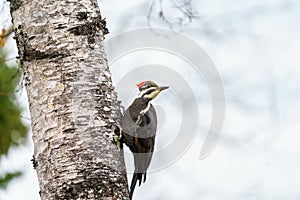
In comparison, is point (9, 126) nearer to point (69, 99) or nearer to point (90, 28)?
point (90, 28)

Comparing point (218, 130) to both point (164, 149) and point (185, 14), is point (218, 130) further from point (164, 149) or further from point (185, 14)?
point (185, 14)

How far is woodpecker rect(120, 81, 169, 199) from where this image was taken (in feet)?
10.2

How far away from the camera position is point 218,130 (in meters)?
3.14

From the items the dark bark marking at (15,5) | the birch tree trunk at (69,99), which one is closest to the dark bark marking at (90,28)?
the birch tree trunk at (69,99)

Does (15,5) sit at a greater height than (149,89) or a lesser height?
lesser

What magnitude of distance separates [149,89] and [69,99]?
1218 mm

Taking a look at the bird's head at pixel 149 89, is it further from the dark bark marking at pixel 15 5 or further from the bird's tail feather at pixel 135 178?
the dark bark marking at pixel 15 5

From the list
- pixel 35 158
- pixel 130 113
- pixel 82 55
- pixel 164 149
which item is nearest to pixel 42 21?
pixel 82 55

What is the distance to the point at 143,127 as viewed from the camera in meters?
3.21

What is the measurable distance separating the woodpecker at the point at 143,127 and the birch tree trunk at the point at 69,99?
2.84 ft

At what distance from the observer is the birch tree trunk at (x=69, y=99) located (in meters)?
1.96

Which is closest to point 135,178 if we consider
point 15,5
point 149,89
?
point 149,89

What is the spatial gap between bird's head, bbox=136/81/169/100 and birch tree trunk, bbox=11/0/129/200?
0.96 meters

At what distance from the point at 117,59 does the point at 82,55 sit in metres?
1.04
